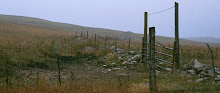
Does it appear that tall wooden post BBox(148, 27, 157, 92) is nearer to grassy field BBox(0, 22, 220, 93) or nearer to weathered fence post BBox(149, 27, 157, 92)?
weathered fence post BBox(149, 27, 157, 92)

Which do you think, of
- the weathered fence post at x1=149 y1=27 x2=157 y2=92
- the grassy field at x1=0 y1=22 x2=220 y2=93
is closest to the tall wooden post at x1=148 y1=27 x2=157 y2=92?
the weathered fence post at x1=149 y1=27 x2=157 y2=92

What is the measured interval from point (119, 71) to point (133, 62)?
1679 mm

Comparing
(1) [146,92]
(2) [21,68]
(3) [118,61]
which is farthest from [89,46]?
(1) [146,92]

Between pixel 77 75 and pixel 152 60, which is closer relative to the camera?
pixel 152 60

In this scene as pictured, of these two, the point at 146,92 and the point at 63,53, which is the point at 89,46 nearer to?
the point at 63,53

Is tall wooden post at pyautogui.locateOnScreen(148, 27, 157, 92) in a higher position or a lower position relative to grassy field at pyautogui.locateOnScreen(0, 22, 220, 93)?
higher

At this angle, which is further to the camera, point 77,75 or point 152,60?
point 77,75

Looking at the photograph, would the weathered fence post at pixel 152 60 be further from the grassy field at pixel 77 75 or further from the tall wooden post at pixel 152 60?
the grassy field at pixel 77 75

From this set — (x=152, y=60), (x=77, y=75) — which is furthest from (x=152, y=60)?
(x=77, y=75)

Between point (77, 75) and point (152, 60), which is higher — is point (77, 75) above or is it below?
below

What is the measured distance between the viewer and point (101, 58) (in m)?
14.6

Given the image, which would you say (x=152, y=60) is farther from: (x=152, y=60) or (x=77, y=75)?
(x=77, y=75)

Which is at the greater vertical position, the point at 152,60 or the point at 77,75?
the point at 152,60

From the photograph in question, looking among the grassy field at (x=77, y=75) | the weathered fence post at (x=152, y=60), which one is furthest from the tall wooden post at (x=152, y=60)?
the grassy field at (x=77, y=75)
